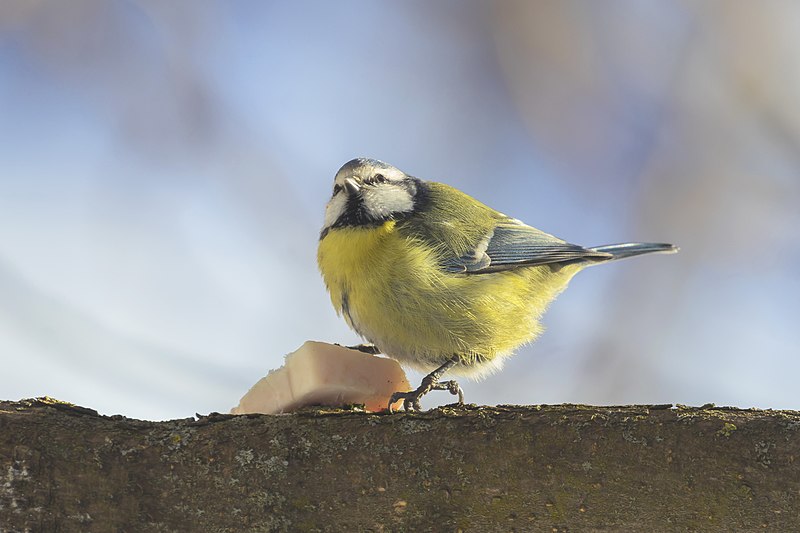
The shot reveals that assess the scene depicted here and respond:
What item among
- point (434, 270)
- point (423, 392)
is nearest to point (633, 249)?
point (434, 270)

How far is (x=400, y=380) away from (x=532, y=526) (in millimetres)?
342

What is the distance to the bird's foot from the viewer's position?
100 cm

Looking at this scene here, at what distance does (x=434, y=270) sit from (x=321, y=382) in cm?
34

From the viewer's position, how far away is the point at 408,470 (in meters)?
0.71

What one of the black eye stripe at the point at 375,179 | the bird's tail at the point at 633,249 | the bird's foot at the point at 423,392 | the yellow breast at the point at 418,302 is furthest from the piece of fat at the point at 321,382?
the bird's tail at the point at 633,249

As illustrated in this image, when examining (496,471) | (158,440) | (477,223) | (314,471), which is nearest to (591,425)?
(496,471)

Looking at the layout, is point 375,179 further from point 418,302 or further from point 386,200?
point 418,302

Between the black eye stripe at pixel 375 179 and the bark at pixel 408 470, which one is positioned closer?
the bark at pixel 408 470

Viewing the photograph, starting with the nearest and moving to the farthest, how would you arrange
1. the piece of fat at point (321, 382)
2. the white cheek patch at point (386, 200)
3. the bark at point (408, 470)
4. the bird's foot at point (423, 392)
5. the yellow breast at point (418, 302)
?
the bark at point (408, 470)
the piece of fat at point (321, 382)
the bird's foot at point (423, 392)
the yellow breast at point (418, 302)
the white cheek patch at point (386, 200)

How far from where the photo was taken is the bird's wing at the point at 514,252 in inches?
48.1

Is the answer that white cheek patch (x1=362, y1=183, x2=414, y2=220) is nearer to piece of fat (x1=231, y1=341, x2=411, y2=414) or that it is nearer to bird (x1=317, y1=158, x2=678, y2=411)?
bird (x1=317, y1=158, x2=678, y2=411)

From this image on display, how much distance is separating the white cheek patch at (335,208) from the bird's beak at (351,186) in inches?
0.6

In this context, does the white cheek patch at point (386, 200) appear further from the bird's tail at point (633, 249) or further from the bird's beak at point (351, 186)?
the bird's tail at point (633, 249)

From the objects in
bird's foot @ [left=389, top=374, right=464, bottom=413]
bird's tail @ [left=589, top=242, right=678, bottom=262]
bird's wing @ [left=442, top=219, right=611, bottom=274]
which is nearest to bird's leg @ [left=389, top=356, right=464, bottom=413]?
bird's foot @ [left=389, top=374, right=464, bottom=413]
